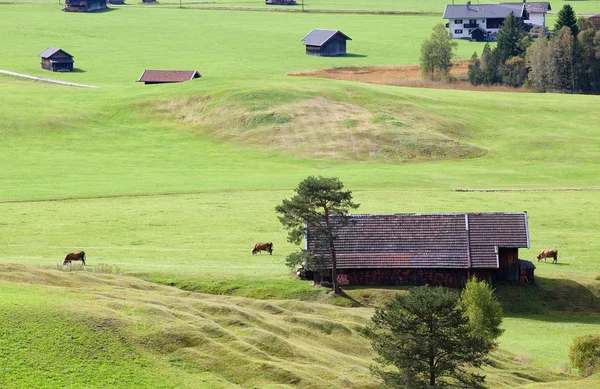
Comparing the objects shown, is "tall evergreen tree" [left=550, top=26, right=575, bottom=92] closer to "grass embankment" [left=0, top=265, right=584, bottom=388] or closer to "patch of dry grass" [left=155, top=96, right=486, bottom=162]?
"patch of dry grass" [left=155, top=96, right=486, bottom=162]

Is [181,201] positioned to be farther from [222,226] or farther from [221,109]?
[221,109]

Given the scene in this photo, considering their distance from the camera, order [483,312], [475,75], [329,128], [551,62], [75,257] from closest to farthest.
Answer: [483,312] → [75,257] → [329,128] → [551,62] → [475,75]

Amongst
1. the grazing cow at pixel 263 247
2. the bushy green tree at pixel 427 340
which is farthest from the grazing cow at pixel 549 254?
the bushy green tree at pixel 427 340

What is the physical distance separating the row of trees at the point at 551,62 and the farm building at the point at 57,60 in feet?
221

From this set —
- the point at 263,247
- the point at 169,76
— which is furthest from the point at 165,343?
the point at 169,76

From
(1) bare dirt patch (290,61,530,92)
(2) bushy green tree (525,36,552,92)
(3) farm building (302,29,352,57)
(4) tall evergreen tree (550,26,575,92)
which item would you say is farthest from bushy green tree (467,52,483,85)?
(3) farm building (302,29,352,57)

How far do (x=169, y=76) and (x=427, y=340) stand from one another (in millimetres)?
116568

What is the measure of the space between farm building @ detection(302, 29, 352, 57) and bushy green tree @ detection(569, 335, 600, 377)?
453 ft

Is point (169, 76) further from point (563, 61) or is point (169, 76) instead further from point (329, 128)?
point (563, 61)

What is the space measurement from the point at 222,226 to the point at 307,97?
2026 inches

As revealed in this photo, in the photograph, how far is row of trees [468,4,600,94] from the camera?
151 meters

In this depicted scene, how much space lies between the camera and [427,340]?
35562 millimetres

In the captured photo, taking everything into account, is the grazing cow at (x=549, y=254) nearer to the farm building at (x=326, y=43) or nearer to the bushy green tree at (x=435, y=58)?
the bushy green tree at (x=435, y=58)

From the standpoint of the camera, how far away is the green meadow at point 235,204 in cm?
4006
